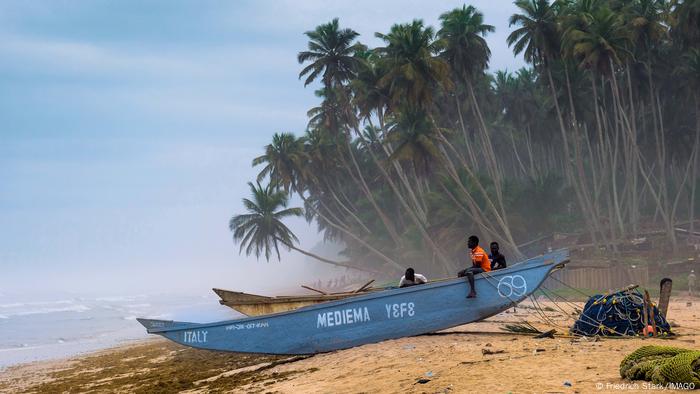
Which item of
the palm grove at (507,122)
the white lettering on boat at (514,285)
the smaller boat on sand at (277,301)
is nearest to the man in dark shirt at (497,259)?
the white lettering on boat at (514,285)

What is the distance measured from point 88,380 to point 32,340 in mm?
19828

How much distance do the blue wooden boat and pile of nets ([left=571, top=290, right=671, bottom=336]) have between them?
131 cm

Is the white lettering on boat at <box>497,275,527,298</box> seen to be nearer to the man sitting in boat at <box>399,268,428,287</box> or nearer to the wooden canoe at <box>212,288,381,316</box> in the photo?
the man sitting in boat at <box>399,268,428,287</box>

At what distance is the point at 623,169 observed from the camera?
48.6 metres

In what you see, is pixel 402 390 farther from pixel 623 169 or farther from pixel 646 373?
pixel 623 169

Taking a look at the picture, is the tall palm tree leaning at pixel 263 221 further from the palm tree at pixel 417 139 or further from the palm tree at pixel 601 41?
the palm tree at pixel 601 41

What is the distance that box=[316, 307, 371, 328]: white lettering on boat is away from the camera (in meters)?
12.0

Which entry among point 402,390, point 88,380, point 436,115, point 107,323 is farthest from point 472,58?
point 402,390

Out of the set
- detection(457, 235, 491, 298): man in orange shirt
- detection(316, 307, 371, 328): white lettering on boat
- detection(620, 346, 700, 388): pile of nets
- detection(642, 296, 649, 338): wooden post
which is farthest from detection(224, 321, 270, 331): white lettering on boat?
detection(620, 346, 700, 388): pile of nets

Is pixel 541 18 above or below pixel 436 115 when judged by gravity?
above

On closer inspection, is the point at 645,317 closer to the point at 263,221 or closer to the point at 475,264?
the point at 475,264

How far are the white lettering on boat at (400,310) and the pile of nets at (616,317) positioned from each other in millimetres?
2909

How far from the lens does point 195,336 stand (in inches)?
523

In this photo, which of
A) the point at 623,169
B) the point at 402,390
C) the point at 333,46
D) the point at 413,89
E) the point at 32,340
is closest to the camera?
the point at 402,390
